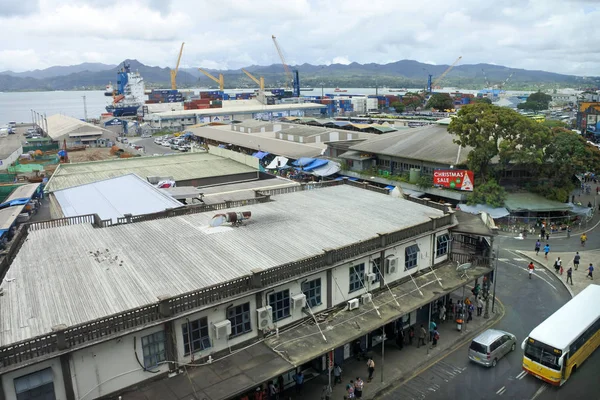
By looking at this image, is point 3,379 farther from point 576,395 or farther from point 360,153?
point 360,153

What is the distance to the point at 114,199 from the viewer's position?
3103 centimetres

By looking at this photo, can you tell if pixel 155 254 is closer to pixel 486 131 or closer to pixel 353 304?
pixel 353 304

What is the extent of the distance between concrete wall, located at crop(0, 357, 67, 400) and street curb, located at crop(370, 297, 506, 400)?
11678 mm

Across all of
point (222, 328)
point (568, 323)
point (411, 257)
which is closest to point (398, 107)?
point (411, 257)

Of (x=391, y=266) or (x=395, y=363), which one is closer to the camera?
(x=395, y=363)

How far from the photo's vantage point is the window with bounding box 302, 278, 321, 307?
19188 mm

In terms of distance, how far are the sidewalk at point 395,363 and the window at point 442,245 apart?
3908 mm

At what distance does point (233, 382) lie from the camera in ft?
48.8

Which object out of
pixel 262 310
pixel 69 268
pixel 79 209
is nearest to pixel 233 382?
pixel 262 310

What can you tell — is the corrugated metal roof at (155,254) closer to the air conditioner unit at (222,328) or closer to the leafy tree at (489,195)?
the air conditioner unit at (222,328)

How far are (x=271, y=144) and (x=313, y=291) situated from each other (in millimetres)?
57143

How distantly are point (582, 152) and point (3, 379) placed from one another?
47.6 meters

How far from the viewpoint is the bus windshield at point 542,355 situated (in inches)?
755

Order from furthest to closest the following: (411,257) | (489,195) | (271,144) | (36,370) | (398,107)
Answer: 1. (398,107)
2. (271,144)
3. (489,195)
4. (411,257)
5. (36,370)
